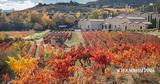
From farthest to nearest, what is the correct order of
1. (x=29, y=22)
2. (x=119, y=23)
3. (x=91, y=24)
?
1. (x=91, y=24)
2. (x=29, y=22)
3. (x=119, y=23)

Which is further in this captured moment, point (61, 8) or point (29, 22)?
point (61, 8)

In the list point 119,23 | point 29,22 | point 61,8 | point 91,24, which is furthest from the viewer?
point 61,8

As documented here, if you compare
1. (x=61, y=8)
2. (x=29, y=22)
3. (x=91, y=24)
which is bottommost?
(x=61, y=8)

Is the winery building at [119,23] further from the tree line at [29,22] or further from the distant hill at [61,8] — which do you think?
the distant hill at [61,8]

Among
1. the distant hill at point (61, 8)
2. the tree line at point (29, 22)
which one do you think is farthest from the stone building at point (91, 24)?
the distant hill at point (61, 8)

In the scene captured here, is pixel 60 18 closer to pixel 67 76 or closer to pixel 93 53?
pixel 93 53

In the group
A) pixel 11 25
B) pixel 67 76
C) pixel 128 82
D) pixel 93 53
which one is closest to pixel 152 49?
pixel 93 53

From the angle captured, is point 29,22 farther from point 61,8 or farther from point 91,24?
point 61,8

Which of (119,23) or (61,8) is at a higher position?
(119,23)

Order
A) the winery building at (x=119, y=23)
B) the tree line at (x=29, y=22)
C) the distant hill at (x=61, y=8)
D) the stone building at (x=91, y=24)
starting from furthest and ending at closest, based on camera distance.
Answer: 1. the distant hill at (x=61, y=8)
2. the stone building at (x=91, y=24)
3. the tree line at (x=29, y=22)
4. the winery building at (x=119, y=23)

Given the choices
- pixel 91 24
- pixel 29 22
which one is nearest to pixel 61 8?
pixel 91 24

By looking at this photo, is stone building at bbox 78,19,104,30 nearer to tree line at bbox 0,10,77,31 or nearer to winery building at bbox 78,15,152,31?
winery building at bbox 78,15,152,31

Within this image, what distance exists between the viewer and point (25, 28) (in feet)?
271

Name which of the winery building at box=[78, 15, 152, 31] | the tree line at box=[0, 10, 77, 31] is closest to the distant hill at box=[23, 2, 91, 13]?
the winery building at box=[78, 15, 152, 31]
